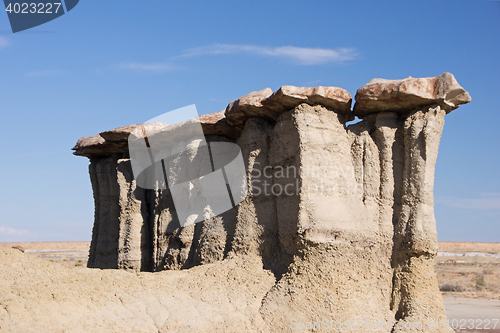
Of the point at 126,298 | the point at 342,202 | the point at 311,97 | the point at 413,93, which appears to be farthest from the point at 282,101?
the point at 126,298

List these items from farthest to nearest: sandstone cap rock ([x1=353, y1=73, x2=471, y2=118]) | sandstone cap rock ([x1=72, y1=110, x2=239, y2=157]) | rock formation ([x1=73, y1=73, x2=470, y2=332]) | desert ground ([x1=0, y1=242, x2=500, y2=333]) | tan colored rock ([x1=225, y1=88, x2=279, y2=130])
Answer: desert ground ([x1=0, y1=242, x2=500, y2=333]), sandstone cap rock ([x1=72, y1=110, x2=239, y2=157]), tan colored rock ([x1=225, y1=88, x2=279, y2=130]), sandstone cap rock ([x1=353, y1=73, x2=471, y2=118]), rock formation ([x1=73, y1=73, x2=470, y2=332])

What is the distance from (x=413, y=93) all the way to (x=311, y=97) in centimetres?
157

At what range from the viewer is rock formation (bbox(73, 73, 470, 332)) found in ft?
25.7

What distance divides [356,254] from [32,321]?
4646mm

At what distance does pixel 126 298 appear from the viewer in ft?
25.1

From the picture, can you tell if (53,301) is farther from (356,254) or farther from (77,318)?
(356,254)

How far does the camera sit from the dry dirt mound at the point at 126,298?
6.95 m

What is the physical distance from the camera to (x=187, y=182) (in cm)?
1115

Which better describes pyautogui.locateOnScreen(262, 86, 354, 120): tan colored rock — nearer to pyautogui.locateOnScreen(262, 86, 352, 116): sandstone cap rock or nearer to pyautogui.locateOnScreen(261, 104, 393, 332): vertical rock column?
pyautogui.locateOnScreen(262, 86, 352, 116): sandstone cap rock

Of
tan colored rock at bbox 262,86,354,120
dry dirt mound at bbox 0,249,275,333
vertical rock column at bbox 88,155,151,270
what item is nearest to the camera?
dry dirt mound at bbox 0,249,275,333

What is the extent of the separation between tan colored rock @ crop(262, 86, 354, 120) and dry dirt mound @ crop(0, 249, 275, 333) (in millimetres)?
2678

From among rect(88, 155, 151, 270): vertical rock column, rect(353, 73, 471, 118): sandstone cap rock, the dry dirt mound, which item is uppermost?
rect(353, 73, 471, 118): sandstone cap rock

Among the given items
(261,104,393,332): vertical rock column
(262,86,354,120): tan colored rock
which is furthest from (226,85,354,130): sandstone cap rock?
(261,104,393,332): vertical rock column

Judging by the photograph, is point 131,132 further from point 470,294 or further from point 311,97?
point 470,294
